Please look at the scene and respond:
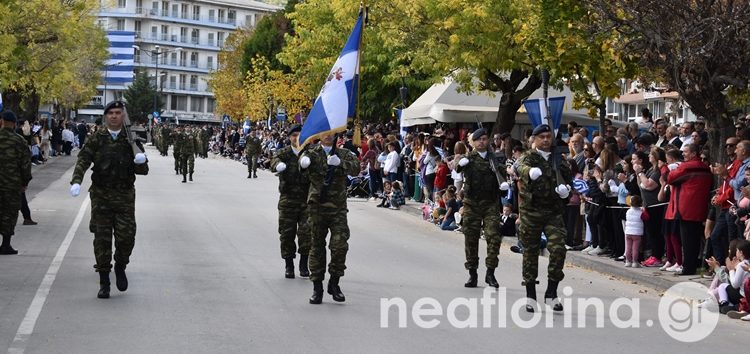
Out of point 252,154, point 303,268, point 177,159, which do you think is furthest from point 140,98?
point 303,268

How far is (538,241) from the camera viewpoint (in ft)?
40.1

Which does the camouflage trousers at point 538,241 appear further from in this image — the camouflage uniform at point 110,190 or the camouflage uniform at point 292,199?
the camouflage uniform at point 110,190

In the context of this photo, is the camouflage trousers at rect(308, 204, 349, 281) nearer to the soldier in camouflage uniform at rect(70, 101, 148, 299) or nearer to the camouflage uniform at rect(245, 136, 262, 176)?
the soldier in camouflage uniform at rect(70, 101, 148, 299)

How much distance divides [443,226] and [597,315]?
10962 millimetres

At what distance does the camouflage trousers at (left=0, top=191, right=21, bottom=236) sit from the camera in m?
15.5

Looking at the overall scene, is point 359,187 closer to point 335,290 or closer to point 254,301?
point 335,290

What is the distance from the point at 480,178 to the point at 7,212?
5953 mm

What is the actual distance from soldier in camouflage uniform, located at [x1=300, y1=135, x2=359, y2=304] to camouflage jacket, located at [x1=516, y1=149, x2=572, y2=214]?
161 cm

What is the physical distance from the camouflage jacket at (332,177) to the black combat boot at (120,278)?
6.33ft

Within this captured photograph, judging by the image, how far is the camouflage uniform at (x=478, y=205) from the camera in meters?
13.7

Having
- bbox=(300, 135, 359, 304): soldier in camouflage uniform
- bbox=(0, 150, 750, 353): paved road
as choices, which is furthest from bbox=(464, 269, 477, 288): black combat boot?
bbox=(300, 135, 359, 304): soldier in camouflage uniform

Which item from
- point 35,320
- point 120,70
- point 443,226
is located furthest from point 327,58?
point 120,70

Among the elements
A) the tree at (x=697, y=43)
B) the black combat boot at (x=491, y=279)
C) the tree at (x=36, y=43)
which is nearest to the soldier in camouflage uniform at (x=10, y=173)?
the black combat boot at (x=491, y=279)

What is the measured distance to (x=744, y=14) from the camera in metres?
15.2
